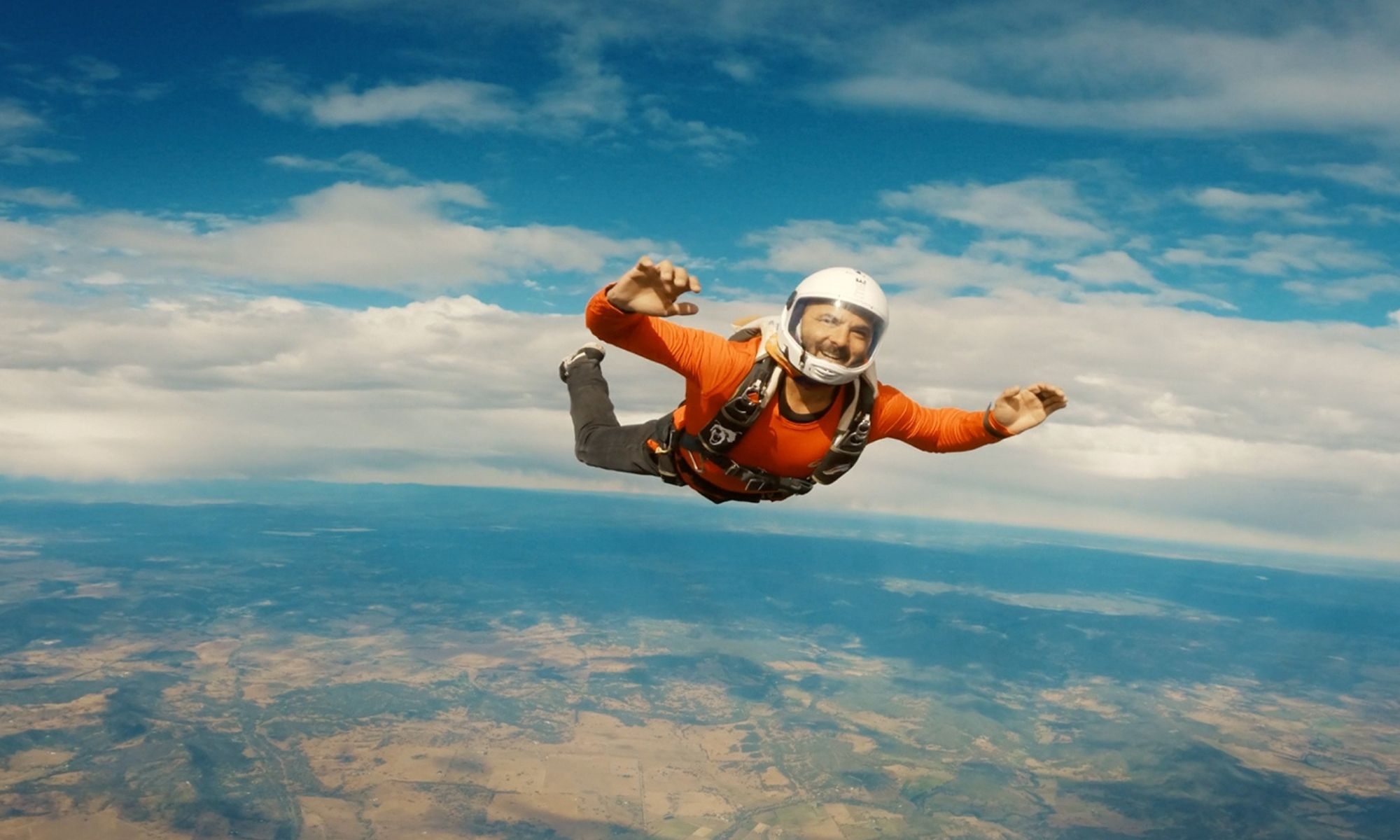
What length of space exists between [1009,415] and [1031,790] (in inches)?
5161

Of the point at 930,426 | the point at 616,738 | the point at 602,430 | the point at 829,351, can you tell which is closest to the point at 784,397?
the point at 829,351

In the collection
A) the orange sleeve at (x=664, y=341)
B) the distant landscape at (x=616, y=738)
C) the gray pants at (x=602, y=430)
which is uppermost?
the orange sleeve at (x=664, y=341)

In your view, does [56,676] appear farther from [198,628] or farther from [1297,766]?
[1297,766]

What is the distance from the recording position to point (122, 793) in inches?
3848

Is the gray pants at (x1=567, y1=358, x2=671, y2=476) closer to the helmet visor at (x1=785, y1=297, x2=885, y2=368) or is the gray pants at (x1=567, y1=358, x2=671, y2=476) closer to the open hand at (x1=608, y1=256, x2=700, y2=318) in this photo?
the helmet visor at (x1=785, y1=297, x2=885, y2=368)

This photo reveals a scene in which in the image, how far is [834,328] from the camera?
17.0ft

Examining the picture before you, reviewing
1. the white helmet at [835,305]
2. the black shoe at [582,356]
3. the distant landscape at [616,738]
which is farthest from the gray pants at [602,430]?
the distant landscape at [616,738]

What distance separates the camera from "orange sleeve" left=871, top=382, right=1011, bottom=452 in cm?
598

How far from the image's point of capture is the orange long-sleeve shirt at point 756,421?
495 centimetres

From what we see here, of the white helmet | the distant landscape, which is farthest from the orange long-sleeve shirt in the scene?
the distant landscape

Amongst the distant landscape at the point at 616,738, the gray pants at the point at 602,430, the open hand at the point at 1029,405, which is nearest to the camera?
the open hand at the point at 1029,405

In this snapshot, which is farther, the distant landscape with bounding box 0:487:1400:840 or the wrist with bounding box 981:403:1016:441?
the distant landscape with bounding box 0:487:1400:840

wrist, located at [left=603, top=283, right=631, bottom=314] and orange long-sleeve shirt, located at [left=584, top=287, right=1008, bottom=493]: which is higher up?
wrist, located at [left=603, top=283, right=631, bottom=314]

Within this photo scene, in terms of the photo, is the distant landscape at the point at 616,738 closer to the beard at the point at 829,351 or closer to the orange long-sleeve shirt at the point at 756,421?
the orange long-sleeve shirt at the point at 756,421
